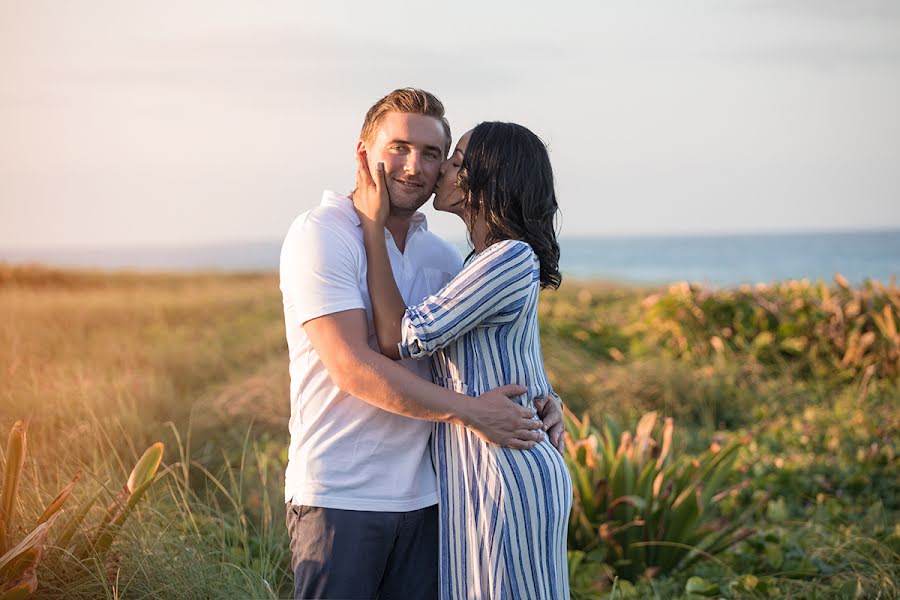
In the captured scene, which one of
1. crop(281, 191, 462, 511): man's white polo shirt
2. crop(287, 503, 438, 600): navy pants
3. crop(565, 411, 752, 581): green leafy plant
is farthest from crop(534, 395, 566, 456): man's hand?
crop(565, 411, 752, 581): green leafy plant

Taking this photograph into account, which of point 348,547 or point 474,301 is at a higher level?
point 474,301

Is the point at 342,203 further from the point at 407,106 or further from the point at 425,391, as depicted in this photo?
the point at 425,391

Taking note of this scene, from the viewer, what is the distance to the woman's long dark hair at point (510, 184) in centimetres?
293

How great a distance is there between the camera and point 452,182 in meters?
3.09

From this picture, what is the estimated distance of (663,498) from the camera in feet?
15.9

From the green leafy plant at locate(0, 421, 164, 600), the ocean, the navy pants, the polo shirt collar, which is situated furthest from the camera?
the ocean

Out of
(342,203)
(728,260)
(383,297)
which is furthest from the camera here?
(728,260)

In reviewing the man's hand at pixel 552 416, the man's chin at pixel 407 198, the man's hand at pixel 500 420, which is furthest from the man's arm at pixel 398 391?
the man's chin at pixel 407 198

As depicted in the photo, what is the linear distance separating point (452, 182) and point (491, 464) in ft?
3.17

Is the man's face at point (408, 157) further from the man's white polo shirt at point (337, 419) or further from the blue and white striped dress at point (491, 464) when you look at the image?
the blue and white striped dress at point (491, 464)

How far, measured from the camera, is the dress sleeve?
8.86ft

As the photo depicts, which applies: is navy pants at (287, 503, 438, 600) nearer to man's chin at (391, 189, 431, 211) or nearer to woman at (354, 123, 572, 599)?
woman at (354, 123, 572, 599)

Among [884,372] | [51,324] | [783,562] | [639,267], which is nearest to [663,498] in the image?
[783,562]

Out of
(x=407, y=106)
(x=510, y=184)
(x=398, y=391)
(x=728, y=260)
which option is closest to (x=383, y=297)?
(x=398, y=391)
